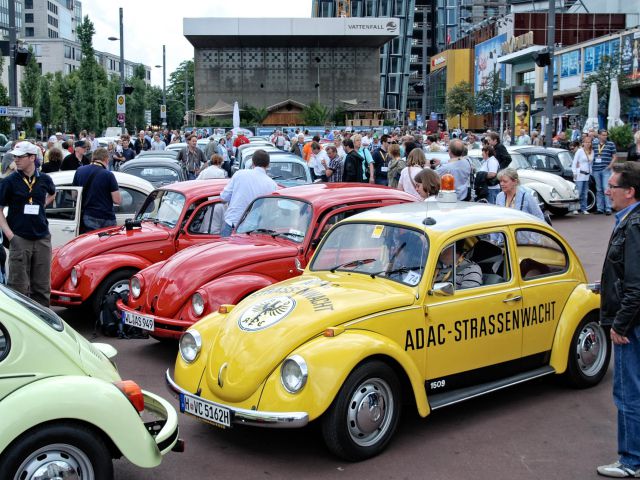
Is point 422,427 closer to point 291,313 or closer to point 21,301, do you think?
point 291,313

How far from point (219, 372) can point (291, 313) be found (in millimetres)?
649

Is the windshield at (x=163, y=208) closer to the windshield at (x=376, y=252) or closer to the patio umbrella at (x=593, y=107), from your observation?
the windshield at (x=376, y=252)

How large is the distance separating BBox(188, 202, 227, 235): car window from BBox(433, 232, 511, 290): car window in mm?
4729

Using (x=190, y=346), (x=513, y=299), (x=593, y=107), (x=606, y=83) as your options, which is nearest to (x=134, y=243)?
(x=190, y=346)

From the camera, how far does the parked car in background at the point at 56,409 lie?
3.97 m

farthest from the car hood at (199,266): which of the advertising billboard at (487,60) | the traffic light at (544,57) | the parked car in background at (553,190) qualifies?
the advertising billboard at (487,60)

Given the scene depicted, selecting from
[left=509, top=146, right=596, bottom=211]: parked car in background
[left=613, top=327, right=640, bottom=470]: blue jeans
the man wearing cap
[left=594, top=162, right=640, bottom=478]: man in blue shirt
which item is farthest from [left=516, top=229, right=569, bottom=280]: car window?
[left=509, top=146, right=596, bottom=211]: parked car in background

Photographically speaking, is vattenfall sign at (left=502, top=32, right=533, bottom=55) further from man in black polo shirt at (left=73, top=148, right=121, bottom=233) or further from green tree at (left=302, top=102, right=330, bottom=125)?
man in black polo shirt at (left=73, top=148, right=121, bottom=233)

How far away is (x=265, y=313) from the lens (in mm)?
5656

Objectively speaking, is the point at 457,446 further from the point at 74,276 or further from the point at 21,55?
the point at 21,55

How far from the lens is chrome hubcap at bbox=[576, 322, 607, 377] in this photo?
6.79 meters

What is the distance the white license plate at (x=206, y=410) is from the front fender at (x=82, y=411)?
2.60ft

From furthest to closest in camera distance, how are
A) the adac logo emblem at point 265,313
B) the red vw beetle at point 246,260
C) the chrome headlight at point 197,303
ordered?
the red vw beetle at point 246,260, the chrome headlight at point 197,303, the adac logo emblem at point 265,313

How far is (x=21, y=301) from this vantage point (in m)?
4.53
